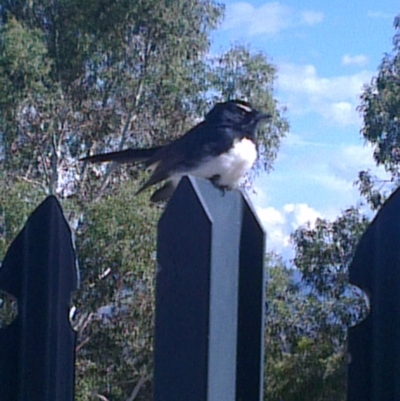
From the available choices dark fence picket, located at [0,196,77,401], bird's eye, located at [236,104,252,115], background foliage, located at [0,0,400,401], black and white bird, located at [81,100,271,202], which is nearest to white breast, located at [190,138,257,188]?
black and white bird, located at [81,100,271,202]

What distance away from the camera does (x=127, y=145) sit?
42.1ft

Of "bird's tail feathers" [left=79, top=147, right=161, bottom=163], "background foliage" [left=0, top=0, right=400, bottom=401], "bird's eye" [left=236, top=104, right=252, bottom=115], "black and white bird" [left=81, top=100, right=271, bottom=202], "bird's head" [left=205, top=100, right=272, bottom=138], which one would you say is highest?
"background foliage" [left=0, top=0, right=400, bottom=401]

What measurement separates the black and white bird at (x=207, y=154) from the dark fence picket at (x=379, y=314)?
0.76 metres

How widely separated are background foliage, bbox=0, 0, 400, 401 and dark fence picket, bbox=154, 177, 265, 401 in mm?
→ 7948

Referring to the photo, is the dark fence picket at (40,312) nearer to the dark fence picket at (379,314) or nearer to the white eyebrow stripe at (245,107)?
the dark fence picket at (379,314)

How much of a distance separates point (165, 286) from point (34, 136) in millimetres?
11320

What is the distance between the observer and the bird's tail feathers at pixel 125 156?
1754 mm

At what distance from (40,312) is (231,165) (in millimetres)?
1095

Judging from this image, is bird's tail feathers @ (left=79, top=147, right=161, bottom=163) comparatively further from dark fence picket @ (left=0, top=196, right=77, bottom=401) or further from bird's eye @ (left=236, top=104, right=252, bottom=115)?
bird's eye @ (left=236, top=104, right=252, bottom=115)

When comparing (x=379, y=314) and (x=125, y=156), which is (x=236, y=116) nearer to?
(x=125, y=156)

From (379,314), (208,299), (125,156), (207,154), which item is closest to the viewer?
(208,299)

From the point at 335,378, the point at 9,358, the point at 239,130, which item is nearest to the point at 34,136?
the point at 335,378

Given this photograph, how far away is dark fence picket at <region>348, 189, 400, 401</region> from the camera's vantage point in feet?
3.79

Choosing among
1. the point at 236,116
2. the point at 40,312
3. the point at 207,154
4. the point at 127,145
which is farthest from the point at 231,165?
the point at 127,145
